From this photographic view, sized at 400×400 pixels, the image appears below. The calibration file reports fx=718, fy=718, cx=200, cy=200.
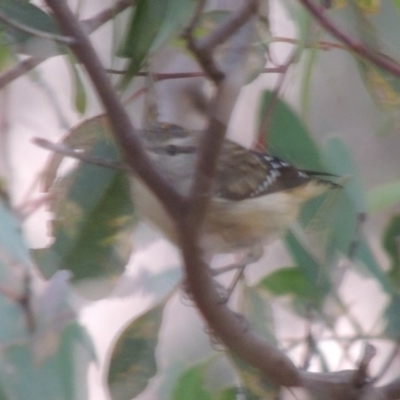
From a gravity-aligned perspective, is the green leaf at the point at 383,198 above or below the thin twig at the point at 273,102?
below

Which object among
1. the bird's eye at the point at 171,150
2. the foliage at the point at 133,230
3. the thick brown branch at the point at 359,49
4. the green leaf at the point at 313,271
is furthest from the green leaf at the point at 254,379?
the thick brown branch at the point at 359,49

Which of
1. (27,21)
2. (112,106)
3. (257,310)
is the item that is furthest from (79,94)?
(257,310)

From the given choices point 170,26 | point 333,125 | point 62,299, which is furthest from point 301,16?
point 333,125

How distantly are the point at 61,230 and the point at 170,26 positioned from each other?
0.21 m

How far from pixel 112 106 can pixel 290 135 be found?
1.21 feet

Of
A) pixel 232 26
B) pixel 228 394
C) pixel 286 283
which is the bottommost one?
pixel 228 394

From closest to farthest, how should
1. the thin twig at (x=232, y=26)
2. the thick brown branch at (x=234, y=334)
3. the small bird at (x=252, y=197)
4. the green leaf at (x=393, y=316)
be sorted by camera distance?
the thin twig at (x=232, y=26), the thick brown branch at (x=234, y=334), the green leaf at (x=393, y=316), the small bird at (x=252, y=197)

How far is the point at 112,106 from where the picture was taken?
434 mm

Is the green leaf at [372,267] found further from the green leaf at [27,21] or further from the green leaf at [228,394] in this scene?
the green leaf at [27,21]

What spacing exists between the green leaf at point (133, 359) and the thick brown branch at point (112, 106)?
29 cm

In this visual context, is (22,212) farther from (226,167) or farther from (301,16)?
(301,16)

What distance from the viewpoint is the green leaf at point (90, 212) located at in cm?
65

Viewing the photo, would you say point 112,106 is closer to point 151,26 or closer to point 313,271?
point 151,26

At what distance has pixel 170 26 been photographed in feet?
1.90
